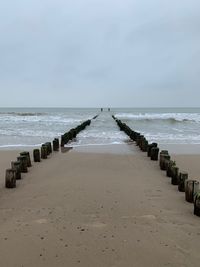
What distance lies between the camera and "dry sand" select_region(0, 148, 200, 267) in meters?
4.27

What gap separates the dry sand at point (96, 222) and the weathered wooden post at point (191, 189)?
0.19 meters

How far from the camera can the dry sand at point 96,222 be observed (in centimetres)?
427

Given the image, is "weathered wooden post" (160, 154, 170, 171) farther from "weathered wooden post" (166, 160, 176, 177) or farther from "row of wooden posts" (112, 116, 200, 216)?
"weathered wooden post" (166, 160, 176, 177)

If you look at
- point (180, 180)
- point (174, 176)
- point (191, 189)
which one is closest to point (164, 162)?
point (174, 176)

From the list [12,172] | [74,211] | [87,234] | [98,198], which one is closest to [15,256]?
[87,234]

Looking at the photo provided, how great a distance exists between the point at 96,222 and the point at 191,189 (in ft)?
6.69

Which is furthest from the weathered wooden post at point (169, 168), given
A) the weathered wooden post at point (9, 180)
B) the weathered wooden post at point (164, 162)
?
the weathered wooden post at point (9, 180)

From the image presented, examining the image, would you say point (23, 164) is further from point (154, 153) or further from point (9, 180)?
point (154, 153)

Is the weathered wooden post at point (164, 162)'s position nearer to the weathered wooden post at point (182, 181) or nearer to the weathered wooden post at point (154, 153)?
the weathered wooden post at point (154, 153)

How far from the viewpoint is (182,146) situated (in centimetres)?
1598

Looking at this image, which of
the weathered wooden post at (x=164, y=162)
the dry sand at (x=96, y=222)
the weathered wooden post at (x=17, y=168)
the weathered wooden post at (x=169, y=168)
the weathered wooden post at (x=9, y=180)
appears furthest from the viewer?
the weathered wooden post at (x=164, y=162)

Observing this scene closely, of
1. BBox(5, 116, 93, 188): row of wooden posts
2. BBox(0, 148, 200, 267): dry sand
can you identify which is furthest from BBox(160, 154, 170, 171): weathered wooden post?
BBox(5, 116, 93, 188): row of wooden posts

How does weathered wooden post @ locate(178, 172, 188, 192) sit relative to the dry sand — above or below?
above

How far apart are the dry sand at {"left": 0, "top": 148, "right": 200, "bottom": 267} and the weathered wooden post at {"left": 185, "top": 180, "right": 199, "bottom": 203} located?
189 mm
